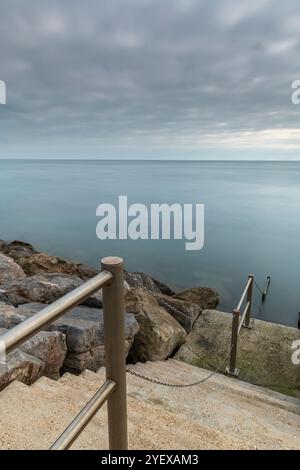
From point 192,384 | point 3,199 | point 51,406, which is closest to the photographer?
point 51,406

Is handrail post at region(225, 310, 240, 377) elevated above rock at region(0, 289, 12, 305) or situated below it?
below

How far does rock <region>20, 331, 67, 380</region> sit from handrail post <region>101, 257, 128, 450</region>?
1.70 meters

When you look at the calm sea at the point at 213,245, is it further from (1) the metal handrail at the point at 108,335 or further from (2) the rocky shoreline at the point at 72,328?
(1) the metal handrail at the point at 108,335

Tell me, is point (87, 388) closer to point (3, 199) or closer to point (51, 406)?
point (51, 406)

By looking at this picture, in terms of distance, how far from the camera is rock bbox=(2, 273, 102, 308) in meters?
4.60

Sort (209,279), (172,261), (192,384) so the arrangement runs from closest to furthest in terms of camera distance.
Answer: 1. (192,384)
2. (209,279)
3. (172,261)

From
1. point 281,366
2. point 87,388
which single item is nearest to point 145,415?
point 87,388

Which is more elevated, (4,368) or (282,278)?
(4,368)

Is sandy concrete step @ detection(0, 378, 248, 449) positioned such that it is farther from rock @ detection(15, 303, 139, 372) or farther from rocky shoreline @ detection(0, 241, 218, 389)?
rock @ detection(15, 303, 139, 372)

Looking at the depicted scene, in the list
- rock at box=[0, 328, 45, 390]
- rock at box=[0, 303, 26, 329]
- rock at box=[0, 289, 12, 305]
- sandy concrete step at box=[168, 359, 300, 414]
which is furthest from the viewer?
rock at box=[0, 289, 12, 305]

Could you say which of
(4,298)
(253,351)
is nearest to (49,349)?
(4,298)

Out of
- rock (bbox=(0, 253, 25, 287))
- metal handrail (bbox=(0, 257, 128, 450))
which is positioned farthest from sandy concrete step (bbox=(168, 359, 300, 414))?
rock (bbox=(0, 253, 25, 287))

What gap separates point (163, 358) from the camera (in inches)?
193

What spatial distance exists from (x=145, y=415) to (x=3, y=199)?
4535cm
